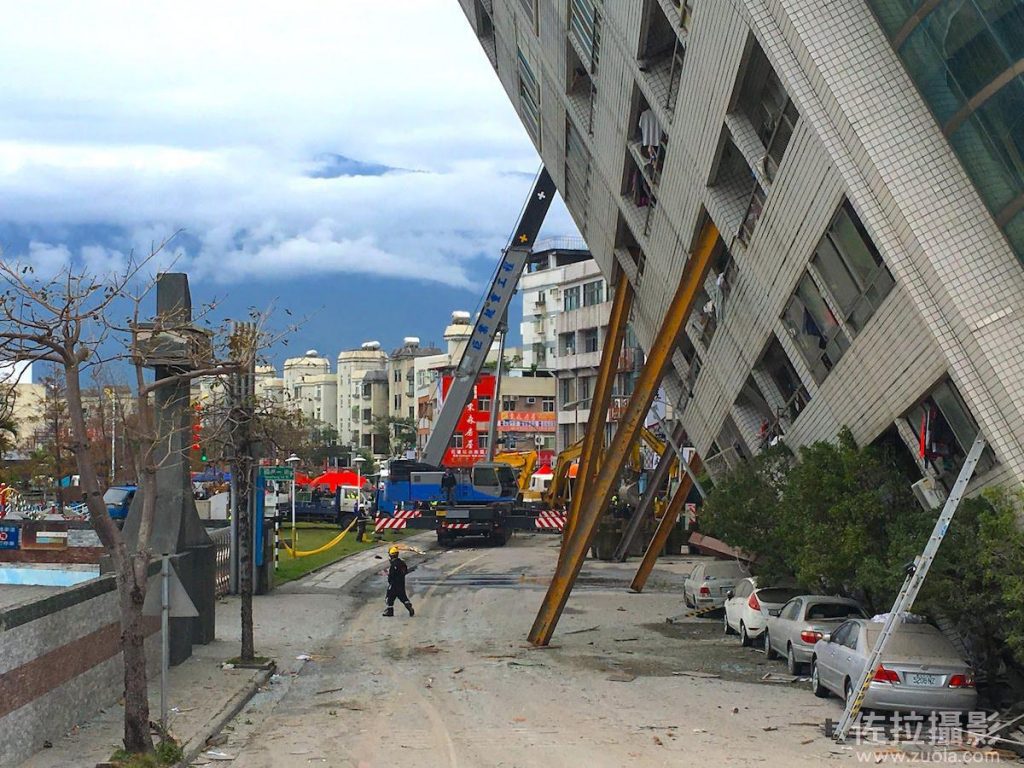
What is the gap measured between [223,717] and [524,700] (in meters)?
4.15

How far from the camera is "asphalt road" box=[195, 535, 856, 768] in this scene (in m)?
13.7

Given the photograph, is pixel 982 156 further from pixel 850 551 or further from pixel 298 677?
pixel 298 677

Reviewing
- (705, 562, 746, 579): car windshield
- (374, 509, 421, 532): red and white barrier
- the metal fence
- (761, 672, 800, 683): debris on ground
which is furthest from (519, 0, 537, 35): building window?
(374, 509, 421, 532): red and white barrier

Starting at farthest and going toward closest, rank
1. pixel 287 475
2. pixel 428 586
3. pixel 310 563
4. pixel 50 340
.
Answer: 1. pixel 310 563
2. pixel 428 586
3. pixel 287 475
4. pixel 50 340

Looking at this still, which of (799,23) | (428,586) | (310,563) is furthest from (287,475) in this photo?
(799,23)

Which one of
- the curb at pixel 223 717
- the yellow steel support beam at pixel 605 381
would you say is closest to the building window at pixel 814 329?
the yellow steel support beam at pixel 605 381

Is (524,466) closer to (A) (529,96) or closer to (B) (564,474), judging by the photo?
(B) (564,474)

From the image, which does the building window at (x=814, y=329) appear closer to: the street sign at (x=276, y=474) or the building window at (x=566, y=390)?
the street sign at (x=276, y=474)

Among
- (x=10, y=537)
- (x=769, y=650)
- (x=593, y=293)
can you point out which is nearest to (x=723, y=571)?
(x=769, y=650)

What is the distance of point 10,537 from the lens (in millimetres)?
31203

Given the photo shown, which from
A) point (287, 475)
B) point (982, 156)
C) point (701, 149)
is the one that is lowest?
point (287, 475)

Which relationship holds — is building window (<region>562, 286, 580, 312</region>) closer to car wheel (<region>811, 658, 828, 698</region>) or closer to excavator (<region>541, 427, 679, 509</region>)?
excavator (<region>541, 427, 679, 509</region>)

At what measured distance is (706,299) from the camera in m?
28.3

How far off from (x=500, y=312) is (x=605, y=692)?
3020cm
